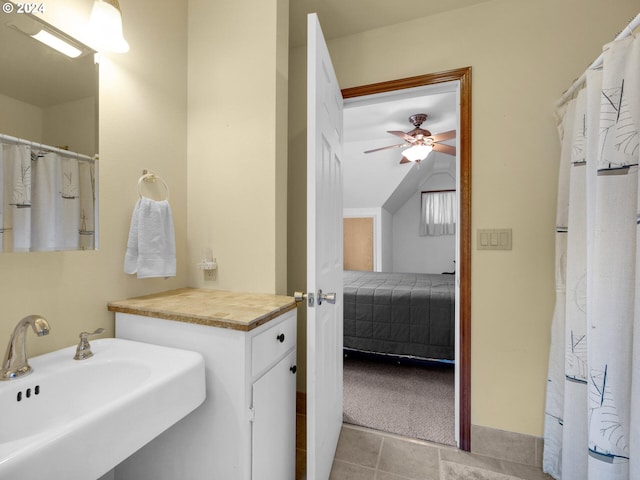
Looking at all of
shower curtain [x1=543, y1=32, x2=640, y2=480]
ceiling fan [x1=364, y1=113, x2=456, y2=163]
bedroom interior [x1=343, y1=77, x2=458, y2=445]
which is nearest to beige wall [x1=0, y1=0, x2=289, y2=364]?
bedroom interior [x1=343, y1=77, x2=458, y2=445]

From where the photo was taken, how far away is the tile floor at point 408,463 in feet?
4.83

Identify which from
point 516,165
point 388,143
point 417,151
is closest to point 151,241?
point 516,165

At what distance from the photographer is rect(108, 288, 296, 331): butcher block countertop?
3.36 feet

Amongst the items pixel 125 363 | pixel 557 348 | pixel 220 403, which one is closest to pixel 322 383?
pixel 220 403

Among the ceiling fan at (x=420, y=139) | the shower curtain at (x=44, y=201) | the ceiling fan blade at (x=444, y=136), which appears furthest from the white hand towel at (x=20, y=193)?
the ceiling fan blade at (x=444, y=136)

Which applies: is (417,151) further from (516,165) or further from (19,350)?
(19,350)

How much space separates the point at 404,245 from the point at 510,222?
483 cm

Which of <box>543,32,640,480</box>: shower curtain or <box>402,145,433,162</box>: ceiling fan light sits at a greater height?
<box>402,145,433,162</box>: ceiling fan light

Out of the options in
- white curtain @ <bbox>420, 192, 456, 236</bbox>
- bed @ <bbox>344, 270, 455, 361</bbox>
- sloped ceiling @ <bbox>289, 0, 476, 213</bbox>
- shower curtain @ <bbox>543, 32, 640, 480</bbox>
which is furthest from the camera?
white curtain @ <bbox>420, 192, 456, 236</bbox>

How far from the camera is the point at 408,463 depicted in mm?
1550

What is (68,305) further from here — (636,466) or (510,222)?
(510,222)

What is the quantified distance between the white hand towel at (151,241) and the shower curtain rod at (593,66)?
181cm

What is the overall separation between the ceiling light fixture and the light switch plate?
6.20 ft

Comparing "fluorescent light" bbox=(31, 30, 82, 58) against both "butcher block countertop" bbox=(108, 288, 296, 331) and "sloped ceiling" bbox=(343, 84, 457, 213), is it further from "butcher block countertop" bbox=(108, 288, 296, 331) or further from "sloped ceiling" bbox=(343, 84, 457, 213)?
"sloped ceiling" bbox=(343, 84, 457, 213)
